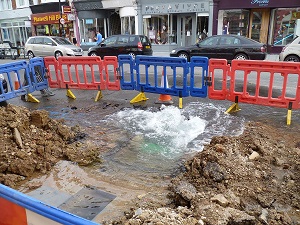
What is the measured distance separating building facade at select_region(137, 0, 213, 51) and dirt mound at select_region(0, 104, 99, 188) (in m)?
19.5

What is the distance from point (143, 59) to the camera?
8289mm

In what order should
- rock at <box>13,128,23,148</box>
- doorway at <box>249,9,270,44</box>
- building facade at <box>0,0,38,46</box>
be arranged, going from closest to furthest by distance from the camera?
rock at <box>13,128,23,148</box> → doorway at <box>249,9,270,44</box> → building facade at <box>0,0,38,46</box>

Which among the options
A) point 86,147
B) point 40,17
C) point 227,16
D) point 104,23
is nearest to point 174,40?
point 227,16

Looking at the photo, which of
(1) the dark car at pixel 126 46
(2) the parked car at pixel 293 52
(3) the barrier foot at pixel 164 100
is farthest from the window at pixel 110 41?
(3) the barrier foot at pixel 164 100

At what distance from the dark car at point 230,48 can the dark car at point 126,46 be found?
10.7 feet

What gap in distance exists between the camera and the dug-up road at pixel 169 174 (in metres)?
3.37

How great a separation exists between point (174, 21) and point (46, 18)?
15175mm

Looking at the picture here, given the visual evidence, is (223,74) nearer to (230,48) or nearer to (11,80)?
(11,80)

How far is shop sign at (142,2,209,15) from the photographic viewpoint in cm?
2244

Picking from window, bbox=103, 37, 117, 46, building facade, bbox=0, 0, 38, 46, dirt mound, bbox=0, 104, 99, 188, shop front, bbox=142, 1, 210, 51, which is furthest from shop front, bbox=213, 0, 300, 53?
building facade, bbox=0, 0, 38, 46

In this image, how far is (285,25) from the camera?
2028 centimetres

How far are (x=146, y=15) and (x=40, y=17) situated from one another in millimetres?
13774

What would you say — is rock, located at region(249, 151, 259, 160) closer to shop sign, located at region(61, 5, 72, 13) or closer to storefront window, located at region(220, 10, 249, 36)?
storefront window, located at region(220, 10, 249, 36)

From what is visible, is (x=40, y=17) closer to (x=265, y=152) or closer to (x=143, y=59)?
(x=143, y=59)
